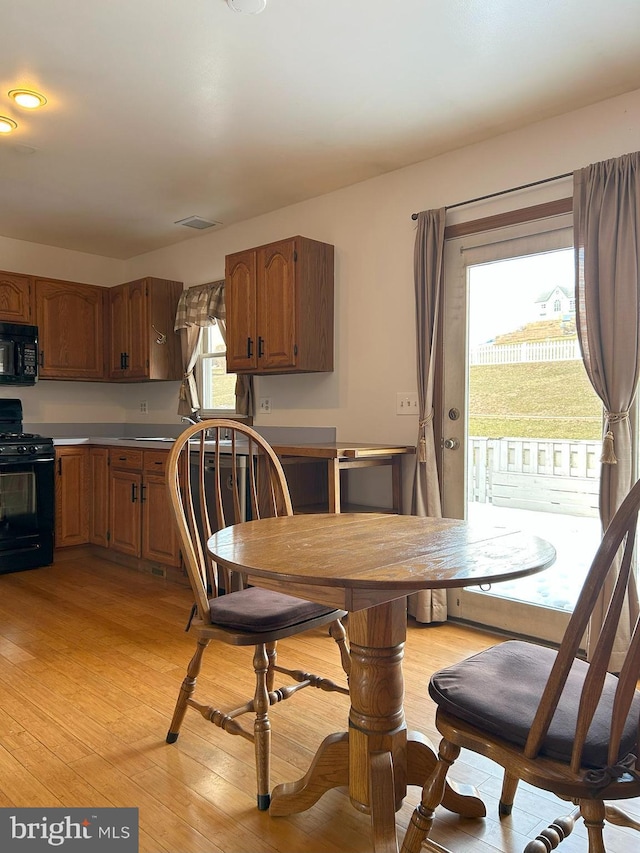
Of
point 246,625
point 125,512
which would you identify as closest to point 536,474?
point 246,625

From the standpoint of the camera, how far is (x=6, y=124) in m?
3.06

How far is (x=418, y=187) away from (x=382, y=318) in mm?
742

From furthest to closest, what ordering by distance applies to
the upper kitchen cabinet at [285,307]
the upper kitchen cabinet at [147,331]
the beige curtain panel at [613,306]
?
the upper kitchen cabinet at [147,331]
the upper kitchen cabinet at [285,307]
the beige curtain panel at [613,306]

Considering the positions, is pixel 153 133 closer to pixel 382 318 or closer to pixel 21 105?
pixel 21 105

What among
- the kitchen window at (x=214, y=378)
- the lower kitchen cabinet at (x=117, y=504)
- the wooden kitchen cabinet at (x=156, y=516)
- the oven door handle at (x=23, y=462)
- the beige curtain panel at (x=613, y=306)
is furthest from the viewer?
the kitchen window at (x=214, y=378)

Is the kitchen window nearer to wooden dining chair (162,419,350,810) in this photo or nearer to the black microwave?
the black microwave

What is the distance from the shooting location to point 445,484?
338 centimetres

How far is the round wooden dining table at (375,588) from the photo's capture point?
1.28 m

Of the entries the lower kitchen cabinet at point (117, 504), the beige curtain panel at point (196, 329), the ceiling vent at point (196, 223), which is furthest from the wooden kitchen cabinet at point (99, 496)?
the ceiling vent at point (196, 223)

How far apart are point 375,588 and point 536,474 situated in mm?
2065

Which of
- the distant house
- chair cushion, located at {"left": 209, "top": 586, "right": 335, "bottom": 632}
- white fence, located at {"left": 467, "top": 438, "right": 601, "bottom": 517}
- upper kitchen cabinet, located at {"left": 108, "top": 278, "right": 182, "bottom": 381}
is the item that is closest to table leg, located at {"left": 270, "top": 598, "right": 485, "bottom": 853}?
chair cushion, located at {"left": 209, "top": 586, "right": 335, "bottom": 632}

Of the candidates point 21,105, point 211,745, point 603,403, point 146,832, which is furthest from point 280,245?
point 146,832

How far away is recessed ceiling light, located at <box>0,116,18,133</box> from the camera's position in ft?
9.86

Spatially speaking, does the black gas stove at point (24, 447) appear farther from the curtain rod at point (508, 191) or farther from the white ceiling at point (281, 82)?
the curtain rod at point (508, 191)
